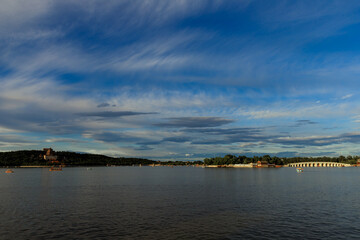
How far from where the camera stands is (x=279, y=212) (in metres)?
58.9

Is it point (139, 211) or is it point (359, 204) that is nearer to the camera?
point (139, 211)

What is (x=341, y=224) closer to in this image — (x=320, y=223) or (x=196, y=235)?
(x=320, y=223)

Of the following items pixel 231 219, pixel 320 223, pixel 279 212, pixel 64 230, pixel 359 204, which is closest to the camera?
pixel 64 230

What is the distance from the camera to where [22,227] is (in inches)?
1847

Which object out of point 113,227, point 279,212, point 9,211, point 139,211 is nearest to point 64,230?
point 113,227

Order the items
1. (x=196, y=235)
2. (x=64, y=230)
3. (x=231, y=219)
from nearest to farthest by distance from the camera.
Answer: (x=196, y=235) < (x=64, y=230) < (x=231, y=219)

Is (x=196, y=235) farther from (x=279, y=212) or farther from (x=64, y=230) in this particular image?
(x=279, y=212)

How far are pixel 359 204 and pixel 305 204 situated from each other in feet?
41.4

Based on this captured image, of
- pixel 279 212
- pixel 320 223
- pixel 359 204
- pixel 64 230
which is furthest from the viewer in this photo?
pixel 359 204

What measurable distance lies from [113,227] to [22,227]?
48.5 ft

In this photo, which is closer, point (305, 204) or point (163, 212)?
point (163, 212)

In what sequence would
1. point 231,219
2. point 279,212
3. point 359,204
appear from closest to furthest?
point 231,219 < point 279,212 < point 359,204

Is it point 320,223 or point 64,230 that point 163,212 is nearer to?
point 64,230

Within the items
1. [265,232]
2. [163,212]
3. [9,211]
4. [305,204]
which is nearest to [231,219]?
[265,232]
